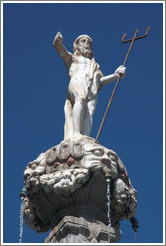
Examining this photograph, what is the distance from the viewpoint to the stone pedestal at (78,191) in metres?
13.8

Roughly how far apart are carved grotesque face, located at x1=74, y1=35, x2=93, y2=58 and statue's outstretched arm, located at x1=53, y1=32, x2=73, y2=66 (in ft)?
1.21

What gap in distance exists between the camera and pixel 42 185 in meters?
14.1

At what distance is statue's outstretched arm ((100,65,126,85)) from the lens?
1677cm

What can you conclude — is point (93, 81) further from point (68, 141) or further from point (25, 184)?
point (25, 184)

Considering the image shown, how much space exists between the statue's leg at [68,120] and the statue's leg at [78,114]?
199mm

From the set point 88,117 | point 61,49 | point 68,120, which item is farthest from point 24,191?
point 61,49

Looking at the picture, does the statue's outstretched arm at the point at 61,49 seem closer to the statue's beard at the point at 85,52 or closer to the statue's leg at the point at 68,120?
the statue's beard at the point at 85,52

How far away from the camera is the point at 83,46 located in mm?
17344

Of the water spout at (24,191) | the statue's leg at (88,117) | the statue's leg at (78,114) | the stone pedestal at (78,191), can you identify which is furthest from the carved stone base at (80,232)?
the statue's leg at (88,117)

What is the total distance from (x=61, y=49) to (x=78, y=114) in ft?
7.39

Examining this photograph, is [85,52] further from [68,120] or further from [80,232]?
[80,232]

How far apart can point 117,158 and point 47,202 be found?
6.49 ft

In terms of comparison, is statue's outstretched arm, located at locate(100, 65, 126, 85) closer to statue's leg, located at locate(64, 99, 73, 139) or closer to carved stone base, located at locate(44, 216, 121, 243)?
statue's leg, located at locate(64, 99, 73, 139)

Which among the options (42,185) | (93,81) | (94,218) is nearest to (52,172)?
(42,185)
